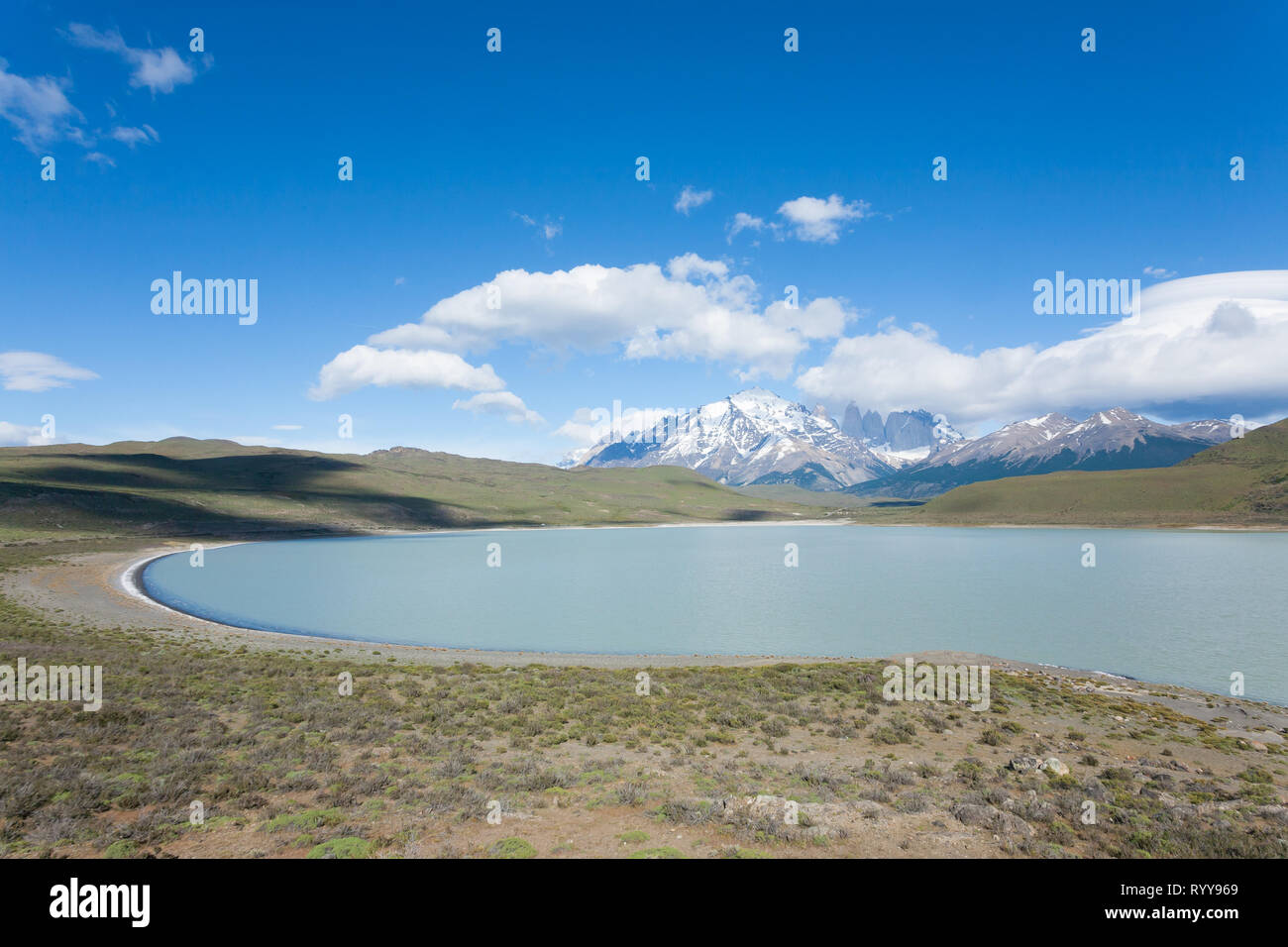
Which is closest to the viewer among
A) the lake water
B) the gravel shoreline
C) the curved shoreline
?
the gravel shoreline

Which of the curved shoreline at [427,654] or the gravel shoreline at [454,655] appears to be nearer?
the gravel shoreline at [454,655]

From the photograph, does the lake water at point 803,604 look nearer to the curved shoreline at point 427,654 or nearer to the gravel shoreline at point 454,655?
the curved shoreline at point 427,654

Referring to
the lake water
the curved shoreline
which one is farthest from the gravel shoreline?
the lake water

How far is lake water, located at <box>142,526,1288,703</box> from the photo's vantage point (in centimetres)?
4875

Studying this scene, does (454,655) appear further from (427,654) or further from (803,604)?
(803,604)

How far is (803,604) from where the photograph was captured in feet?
236

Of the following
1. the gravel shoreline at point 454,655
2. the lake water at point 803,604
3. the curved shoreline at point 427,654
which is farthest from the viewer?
the lake water at point 803,604

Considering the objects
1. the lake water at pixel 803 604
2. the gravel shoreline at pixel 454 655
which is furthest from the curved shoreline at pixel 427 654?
the lake water at pixel 803 604

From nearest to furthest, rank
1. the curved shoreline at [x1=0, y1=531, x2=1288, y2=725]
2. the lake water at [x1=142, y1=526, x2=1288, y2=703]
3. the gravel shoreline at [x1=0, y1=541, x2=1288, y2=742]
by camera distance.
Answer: the gravel shoreline at [x1=0, y1=541, x2=1288, y2=742], the curved shoreline at [x1=0, y1=531, x2=1288, y2=725], the lake water at [x1=142, y1=526, x2=1288, y2=703]

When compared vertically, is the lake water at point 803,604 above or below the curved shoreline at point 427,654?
below

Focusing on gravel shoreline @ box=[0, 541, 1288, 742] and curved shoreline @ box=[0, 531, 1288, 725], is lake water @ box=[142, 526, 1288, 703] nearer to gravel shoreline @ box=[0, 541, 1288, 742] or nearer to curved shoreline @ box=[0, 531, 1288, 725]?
curved shoreline @ box=[0, 531, 1288, 725]

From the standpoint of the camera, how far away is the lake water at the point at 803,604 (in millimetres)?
48750

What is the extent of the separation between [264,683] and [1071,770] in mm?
35240

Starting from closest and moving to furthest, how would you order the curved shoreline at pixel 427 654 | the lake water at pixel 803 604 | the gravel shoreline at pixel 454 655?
the gravel shoreline at pixel 454 655 → the curved shoreline at pixel 427 654 → the lake water at pixel 803 604
